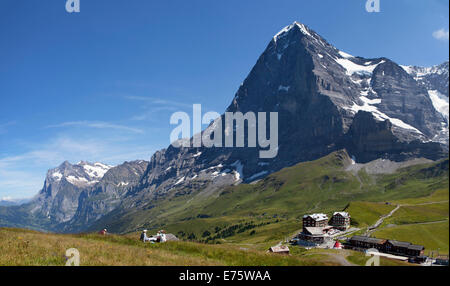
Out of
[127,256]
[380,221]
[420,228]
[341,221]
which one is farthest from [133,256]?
[380,221]

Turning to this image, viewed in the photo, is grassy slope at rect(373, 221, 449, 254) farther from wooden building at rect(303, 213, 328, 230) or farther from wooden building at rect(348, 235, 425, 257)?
wooden building at rect(303, 213, 328, 230)

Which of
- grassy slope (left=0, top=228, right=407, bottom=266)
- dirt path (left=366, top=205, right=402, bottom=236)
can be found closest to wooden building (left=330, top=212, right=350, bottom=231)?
dirt path (left=366, top=205, right=402, bottom=236)

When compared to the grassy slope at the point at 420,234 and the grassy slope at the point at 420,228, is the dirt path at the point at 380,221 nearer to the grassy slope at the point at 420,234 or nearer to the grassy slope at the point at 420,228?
the grassy slope at the point at 420,228

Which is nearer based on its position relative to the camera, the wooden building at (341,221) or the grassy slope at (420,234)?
the grassy slope at (420,234)

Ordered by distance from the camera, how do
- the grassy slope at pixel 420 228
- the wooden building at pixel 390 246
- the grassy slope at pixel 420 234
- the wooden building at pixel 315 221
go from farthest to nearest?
the wooden building at pixel 315 221 → the grassy slope at pixel 420 234 → the grassy slope at pixel 420 228 → the wooden building at pixel 390 246

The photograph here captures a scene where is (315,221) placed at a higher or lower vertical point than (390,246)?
lower

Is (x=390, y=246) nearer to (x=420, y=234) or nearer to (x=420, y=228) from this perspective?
(x=420, y=234)

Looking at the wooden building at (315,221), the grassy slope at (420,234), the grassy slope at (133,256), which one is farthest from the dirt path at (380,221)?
the grassy slope at (133,256)

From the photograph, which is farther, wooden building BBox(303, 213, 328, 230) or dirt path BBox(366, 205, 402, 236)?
wooden building BBox(303, 213, 328, 230)

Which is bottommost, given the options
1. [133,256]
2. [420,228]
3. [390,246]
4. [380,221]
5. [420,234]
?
[380,221]
